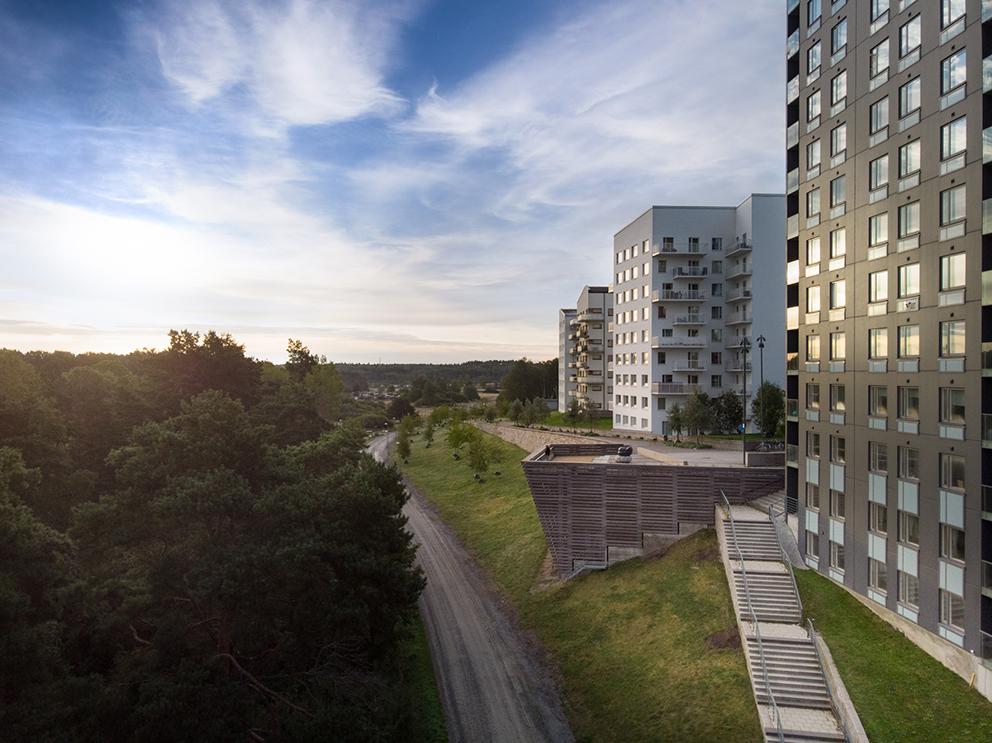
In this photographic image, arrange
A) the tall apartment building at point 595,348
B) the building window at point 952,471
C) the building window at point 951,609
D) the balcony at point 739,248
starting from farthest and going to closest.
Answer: the tall apartment building at point 595,348
the balcony at point 739,248
the building window at point 952,471
the building window at point 951,609

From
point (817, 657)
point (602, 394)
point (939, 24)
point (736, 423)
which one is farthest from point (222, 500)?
point (602, 394)

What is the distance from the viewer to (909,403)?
2195cm

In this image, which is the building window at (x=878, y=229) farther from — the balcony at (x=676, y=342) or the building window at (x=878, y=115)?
the balcony at (x=676, y=342)

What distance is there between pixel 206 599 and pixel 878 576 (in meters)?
24.3

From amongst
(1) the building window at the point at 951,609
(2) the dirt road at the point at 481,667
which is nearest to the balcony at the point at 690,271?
(2) the dirt road at the point at 481,667

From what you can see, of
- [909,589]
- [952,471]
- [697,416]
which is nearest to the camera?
[952,471]

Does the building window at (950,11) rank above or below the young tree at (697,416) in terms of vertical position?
above

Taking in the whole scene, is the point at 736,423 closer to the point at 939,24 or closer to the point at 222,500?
the point at 939,24

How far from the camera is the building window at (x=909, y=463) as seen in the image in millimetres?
21422

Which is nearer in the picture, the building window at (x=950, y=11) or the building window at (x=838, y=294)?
the building window at (x=950, y=11)

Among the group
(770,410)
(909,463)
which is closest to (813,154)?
(909,463)

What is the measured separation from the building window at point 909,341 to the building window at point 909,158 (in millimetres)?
5673

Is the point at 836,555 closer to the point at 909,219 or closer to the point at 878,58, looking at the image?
the point at 909,219

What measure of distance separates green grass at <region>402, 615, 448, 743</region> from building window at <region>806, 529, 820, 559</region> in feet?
58.8
